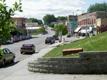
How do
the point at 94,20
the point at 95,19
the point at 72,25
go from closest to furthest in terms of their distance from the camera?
the point at 95,19, the point at 94,20, the point at 72,25

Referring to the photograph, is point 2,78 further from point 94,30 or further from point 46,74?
point 94,30

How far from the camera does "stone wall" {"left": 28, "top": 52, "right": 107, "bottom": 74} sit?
839 inches

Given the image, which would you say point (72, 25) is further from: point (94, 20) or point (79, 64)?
point (79, 64)

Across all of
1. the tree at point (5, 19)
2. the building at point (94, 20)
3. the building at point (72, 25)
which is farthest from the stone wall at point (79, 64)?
the building at point (72, 25)

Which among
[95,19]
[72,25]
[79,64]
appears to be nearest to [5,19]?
[79,64]

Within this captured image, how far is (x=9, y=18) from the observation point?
35.9 ft

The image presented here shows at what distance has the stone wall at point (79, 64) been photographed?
21.3m

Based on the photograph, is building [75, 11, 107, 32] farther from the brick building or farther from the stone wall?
the stone wall

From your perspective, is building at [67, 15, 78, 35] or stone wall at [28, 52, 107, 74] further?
building at [67, 15, 78, 35]

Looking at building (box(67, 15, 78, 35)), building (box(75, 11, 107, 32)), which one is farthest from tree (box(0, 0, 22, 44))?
building (box(67, 15, 78, 35))

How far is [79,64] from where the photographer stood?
21.9 m

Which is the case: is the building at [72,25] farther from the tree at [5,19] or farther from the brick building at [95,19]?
the tree at [5,19]

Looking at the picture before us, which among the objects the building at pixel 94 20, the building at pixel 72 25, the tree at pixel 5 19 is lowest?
the building at pixel 72 25

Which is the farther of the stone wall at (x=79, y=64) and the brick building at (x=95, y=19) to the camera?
the brick building at (x=95, y=19)
